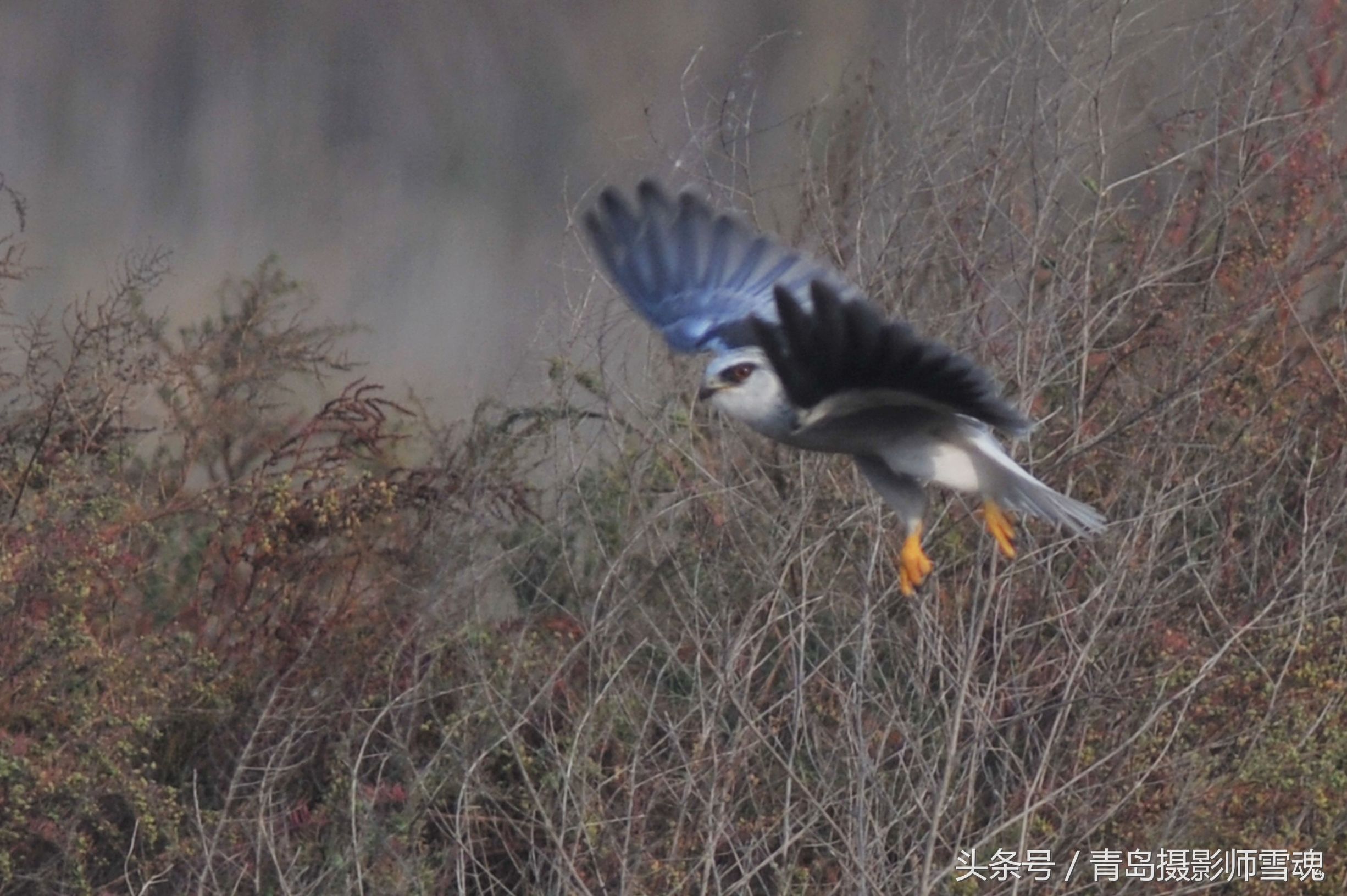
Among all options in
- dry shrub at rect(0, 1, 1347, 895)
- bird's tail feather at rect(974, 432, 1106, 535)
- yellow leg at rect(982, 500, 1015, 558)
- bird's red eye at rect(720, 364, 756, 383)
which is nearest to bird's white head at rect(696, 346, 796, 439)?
bird's red eye at rect(720, 364, 756, 383)

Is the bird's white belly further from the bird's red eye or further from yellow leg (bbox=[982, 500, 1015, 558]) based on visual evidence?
the bird's red eye

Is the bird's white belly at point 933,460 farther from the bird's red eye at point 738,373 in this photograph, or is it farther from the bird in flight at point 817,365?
the bird's red eye at point 738,373

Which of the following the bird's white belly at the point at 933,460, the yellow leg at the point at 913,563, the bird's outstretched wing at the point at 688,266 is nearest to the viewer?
the bird's white belly at the point at 933,460

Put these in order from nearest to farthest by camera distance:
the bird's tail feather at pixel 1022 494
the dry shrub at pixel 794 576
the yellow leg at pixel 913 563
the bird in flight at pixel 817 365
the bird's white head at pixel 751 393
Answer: the bird in flight at pixel 817 365 < the bird's white head at pixel 751 393 < the bird's tail feather at pixel 1022 494 < the yellow leg at pixel 913 563 < the dry shrub at pixel 794 576

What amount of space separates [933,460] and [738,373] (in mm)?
772

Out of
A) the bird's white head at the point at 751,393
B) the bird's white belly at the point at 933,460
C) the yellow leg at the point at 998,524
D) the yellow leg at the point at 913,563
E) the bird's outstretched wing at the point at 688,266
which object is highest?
the bird's outstretched wing at the point at 688,266

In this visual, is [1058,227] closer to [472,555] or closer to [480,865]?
[472,555]

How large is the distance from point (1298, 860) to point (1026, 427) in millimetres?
5086

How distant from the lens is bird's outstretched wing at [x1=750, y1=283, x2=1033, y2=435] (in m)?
4.71

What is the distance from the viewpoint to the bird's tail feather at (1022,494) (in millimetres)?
5867

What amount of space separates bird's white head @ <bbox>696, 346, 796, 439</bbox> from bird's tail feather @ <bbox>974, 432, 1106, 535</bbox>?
810 millimetres

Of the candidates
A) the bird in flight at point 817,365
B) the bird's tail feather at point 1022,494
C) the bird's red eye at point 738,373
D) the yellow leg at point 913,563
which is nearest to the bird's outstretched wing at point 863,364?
the bird in flight at point 817,365

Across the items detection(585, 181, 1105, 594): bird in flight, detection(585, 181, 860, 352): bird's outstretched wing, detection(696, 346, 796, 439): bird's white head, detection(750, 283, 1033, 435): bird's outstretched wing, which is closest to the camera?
detection(750, 283, 1033, 435): bird's outstretched wing

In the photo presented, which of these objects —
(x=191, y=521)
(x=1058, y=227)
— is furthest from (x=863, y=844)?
(x=191, y=521)
